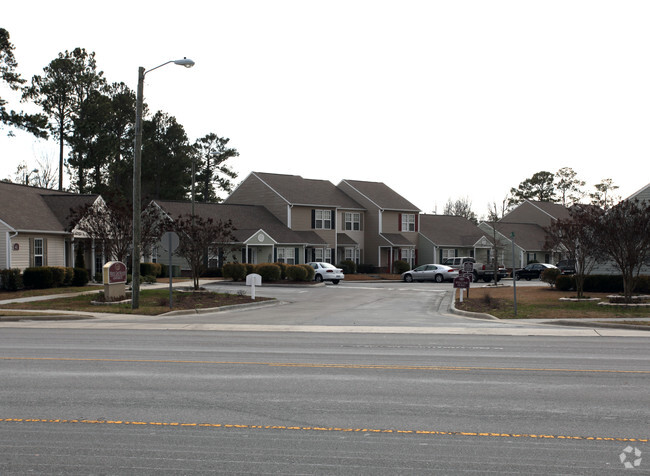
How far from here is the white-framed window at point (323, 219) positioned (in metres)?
57.9

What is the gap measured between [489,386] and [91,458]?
5.69 meters

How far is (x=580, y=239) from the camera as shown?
27406 millimetres

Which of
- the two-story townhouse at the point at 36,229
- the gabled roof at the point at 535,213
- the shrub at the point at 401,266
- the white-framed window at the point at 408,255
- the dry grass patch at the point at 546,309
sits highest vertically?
the gabled roof at the point at 535,213

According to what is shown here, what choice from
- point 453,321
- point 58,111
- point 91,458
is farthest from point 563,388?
point 58,111

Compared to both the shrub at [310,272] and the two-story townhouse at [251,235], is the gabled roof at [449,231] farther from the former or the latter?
the shrub at [310,272]

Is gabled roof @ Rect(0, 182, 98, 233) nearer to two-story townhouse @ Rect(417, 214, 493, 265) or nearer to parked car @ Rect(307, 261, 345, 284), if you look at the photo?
parked car @ Rect(307, 261, 345, 284)

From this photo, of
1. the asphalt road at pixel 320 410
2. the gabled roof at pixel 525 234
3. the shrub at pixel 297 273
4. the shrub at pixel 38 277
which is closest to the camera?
the asphalt road at pixel 320 410

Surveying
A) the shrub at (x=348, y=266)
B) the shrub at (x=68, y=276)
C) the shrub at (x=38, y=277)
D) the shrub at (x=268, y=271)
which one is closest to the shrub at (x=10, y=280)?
the shrub at (x=38, y=277)

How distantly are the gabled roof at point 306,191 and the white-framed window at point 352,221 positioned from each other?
781 millimetres

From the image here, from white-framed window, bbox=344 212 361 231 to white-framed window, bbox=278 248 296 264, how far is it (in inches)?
386

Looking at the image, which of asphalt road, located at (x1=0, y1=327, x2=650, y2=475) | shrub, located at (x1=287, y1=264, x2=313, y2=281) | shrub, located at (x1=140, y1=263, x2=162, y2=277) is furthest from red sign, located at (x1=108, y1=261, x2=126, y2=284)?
shrub, located at (x1=287, y1=264, x2=313, y2=281)

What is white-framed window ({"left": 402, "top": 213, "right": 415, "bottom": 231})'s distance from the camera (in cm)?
6456

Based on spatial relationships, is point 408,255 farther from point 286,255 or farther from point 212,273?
point 212,273

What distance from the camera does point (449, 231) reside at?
223 ft
